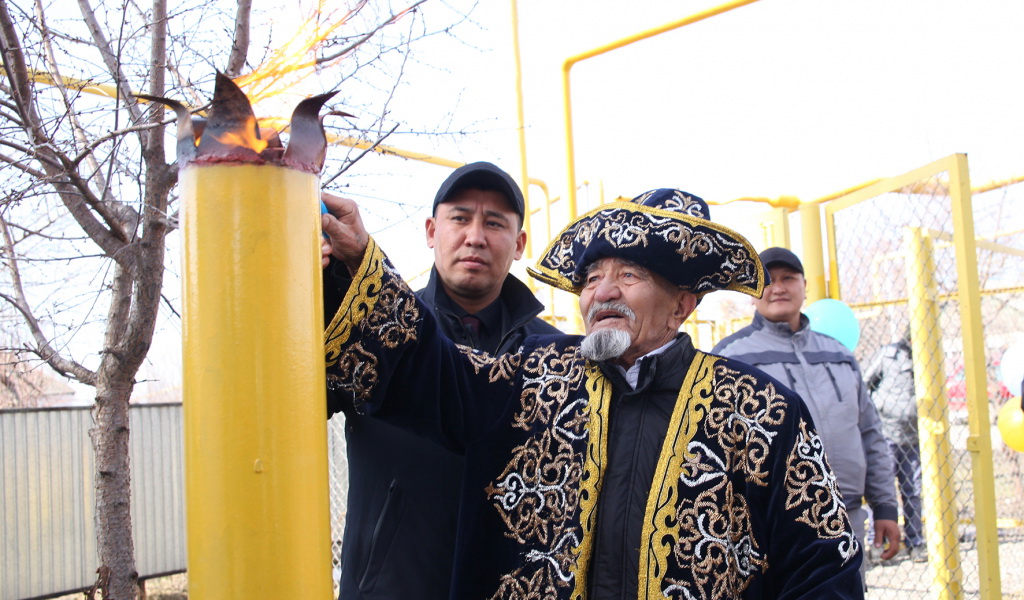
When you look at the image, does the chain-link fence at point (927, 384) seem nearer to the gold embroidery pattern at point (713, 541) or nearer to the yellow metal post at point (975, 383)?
the yellow metal post at point (975, 383)

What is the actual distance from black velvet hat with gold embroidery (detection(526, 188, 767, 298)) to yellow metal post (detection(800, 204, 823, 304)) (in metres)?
3.34

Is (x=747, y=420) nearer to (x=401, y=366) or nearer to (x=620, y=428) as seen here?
(x=620, y=428)

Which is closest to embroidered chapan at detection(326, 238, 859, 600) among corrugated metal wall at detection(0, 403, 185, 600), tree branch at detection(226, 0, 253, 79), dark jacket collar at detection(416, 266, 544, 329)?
dark jacket collar at detection(416, 266, 544, 329)

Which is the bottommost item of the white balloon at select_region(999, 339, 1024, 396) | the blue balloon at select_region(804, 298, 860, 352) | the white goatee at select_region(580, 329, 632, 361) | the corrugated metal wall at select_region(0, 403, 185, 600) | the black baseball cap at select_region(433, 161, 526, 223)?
the corrugated metal wall at select_region(0, 403, 185, 600)

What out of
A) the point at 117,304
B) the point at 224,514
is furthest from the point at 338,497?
the point at 224,514

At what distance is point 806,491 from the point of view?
192 centimetres

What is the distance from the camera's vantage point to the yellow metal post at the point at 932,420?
189 inches

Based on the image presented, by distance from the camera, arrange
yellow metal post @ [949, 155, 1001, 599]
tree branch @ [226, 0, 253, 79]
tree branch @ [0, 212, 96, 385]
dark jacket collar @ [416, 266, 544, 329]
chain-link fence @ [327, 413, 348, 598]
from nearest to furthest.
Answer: dark jacket collar @ [416, 266, 544, 329]
tree branch @ [226, 0, 253, 79]
tree branch @ [0, 212, 96, 385]
yellow metal post @ [949, 155, 1001, 599]
chain-link fence @ [327, 413, 348, 598]

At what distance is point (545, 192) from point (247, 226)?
18.6 feet

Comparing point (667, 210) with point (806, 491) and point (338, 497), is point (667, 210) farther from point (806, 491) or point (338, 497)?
point (338, 497)

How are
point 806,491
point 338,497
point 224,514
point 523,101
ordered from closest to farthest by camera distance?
1. point 224,514
2. point 806,491
3. point 523,101
4. point 338,497

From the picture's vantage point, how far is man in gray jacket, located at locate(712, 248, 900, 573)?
12.9ft

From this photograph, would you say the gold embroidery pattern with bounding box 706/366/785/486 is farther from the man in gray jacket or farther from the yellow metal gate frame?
the yellow metal gate frame

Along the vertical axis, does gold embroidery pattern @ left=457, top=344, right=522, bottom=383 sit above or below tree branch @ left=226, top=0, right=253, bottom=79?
below
